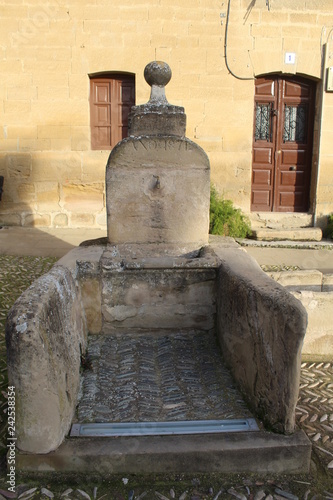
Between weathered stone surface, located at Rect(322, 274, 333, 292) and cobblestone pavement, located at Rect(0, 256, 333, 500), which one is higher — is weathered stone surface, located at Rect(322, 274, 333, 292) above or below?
above

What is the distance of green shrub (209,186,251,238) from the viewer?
7.81 metres

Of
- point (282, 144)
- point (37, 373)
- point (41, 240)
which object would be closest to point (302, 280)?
point (37, 373)

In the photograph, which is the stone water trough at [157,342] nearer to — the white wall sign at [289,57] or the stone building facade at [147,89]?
the stone building facade at [147,89]

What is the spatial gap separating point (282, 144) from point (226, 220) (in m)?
2.06

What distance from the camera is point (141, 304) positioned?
131 inches

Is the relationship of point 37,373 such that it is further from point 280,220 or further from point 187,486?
point 280,220

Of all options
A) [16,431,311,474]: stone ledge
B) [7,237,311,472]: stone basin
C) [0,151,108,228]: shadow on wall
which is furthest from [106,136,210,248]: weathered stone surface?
[0,151,108,228]: shadow on wall

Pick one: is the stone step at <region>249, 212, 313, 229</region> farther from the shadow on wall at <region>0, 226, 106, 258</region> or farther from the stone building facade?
the shadow on wall at <region>0, 226, 106, 258</region>

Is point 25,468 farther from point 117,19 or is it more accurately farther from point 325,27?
point 325,27

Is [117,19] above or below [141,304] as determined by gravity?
above

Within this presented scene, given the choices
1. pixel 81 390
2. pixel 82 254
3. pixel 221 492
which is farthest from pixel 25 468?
pixel 82 254

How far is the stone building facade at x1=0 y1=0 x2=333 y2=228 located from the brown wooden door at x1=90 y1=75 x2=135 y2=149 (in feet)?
0.06

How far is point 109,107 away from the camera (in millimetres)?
8297

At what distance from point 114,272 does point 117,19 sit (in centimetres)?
625
